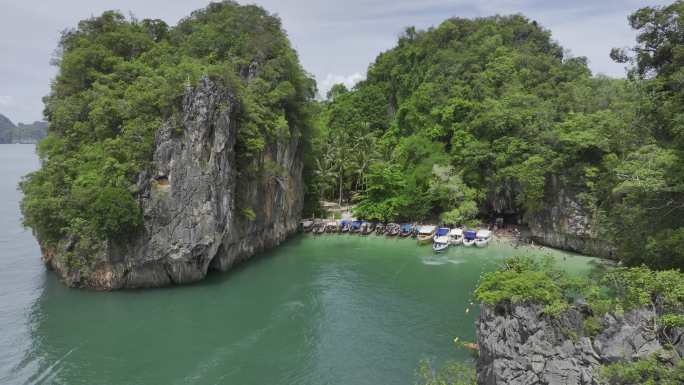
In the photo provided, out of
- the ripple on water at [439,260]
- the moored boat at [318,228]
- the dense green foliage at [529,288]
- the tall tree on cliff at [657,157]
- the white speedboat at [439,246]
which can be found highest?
the tall tree on cliff at [657,157]

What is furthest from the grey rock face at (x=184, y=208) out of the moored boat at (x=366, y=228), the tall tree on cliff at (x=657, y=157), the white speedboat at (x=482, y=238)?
the tall tree on cliff at (x=657, y=157)

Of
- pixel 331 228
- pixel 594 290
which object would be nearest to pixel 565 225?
pixel 331 228

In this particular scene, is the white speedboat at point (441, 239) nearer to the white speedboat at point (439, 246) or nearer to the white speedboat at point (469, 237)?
the white speedboat at point (439, 246)

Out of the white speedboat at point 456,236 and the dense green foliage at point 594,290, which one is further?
the white speedboat at point 456,236

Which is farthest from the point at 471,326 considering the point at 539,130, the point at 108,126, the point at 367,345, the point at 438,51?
the point at 438,51

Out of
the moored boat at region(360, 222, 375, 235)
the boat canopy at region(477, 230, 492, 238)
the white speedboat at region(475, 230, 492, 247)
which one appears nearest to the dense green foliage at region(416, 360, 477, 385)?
the white speedboat at region(475, 230, 492, 247)

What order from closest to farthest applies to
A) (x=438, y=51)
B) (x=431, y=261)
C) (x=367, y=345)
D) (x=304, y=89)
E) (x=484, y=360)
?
(x=484, y=360)
(x=367, y=345)
(x=431, y=261)
(x=304, y=89)
(x=438, y=51)

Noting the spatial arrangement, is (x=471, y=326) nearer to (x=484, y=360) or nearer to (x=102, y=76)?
(x=484, y=360)
